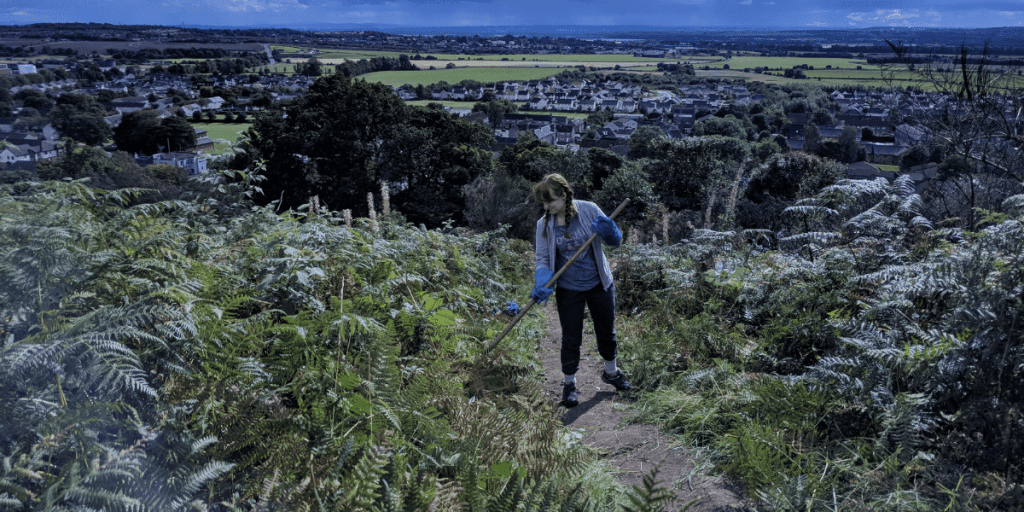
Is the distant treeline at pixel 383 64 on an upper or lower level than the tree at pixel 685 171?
upper

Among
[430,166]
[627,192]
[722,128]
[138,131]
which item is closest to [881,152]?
[722,128]

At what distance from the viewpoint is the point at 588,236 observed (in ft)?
15.3

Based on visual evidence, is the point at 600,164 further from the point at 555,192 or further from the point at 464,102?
the point at 464,102

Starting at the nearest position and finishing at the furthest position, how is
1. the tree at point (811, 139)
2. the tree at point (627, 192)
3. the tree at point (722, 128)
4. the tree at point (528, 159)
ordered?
the tree at point (627, 192), the tree at point (528, 159), the tree at point (811, 139), the tree at point (722, 128)

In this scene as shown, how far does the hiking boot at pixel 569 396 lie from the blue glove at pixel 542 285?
779 mm

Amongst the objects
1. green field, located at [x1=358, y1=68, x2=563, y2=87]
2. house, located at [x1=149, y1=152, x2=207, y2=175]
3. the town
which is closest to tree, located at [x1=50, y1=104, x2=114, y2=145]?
the town

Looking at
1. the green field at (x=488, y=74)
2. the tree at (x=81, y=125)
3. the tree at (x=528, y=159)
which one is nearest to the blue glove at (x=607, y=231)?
the tree at (x=81, y=125)

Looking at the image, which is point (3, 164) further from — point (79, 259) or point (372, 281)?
point (372, 281)

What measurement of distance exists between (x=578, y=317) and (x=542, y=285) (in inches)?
16.5

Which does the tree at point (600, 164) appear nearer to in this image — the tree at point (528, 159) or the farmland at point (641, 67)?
the tree at point (528, 159)

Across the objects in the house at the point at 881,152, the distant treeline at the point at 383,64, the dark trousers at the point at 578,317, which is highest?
the distant treeline at the point at 383,64

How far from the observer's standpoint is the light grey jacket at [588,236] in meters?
4.59

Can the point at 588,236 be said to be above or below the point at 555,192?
below

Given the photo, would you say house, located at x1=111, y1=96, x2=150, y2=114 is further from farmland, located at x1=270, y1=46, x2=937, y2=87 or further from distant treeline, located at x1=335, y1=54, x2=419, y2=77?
farmland, located at x1=270, y1=46, x2=937, y2=87
